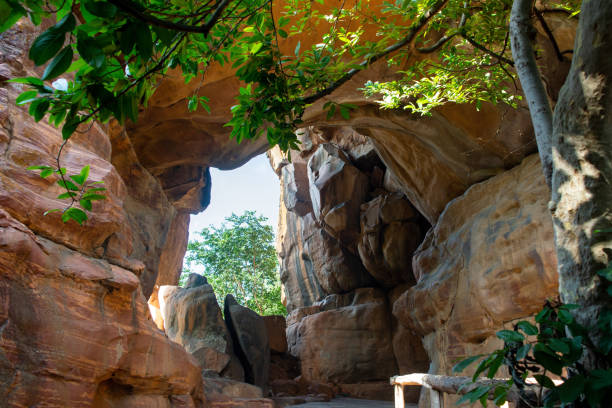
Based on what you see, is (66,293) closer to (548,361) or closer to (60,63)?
(60,63)

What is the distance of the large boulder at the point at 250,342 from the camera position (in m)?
13.4

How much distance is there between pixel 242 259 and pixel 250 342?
1047 centimetres

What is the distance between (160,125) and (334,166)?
7233mm

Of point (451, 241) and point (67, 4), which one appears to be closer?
point (67, 4)

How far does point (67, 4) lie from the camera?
4.39ft

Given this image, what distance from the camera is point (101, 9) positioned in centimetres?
125

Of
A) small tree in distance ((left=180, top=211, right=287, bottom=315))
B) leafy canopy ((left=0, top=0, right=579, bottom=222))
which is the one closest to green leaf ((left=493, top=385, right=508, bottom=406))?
leafy canopy ((left=0, top=0, right=579, bottom=222))

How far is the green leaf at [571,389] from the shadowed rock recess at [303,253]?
16.4 feet

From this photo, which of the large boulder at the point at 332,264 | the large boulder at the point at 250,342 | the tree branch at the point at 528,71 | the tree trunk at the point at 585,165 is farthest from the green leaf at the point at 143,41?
the large boulder at the point at 332,264

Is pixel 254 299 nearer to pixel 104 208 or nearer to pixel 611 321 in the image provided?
pixel 104 208

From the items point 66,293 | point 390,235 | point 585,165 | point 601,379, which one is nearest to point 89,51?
point 601,379

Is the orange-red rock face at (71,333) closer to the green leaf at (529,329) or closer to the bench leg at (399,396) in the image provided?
the bench leg at (399,396)

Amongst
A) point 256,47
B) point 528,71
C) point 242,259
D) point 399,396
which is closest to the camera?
point 256,47

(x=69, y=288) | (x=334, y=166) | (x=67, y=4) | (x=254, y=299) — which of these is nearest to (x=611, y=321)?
(x=67, y=4)
